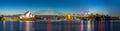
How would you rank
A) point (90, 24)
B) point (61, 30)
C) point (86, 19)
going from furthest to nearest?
point (90, 24)
point (86, 19)
point (61, 30)

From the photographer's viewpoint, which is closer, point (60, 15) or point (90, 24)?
point (60, 15)

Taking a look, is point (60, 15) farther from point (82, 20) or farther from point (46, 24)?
point (46, 24)

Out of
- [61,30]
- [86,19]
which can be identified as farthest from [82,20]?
[61,30]

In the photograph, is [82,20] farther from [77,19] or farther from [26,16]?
[26,16]

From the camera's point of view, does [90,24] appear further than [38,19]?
Answer: Yes

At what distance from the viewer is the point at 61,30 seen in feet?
33.4

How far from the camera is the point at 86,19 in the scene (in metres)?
10.9

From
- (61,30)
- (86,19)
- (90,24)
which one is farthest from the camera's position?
(90,24)

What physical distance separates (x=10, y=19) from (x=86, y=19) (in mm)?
1529

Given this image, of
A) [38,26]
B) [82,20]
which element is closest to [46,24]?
[38,26]

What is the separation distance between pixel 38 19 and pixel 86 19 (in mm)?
979

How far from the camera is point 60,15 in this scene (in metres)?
10.5

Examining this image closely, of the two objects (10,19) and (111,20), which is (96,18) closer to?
(111,20)

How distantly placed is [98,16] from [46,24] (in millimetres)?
1598
